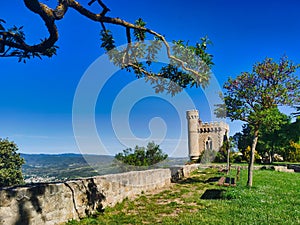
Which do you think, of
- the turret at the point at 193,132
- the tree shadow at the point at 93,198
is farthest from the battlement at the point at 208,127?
the tree shadow at the point at 93,198

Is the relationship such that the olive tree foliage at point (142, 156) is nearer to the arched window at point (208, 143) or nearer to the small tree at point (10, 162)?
the small tree at point (10, 162)

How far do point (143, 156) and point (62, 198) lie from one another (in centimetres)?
974

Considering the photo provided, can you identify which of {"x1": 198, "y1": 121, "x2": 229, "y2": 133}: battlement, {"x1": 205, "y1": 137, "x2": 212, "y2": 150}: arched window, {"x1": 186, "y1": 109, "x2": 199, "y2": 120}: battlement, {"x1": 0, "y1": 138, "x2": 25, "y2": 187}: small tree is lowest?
{"x1": 0, "y1": 138, "x2": 25, "y2": 187}: small tree

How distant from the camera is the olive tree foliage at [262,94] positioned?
10453 mm

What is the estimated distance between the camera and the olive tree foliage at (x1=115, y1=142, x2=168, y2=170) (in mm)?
14601

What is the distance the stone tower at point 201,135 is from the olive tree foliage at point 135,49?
1571 inches

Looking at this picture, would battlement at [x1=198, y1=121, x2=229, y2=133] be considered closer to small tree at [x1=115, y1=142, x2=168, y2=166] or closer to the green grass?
small tree at [x1=115, y1=142, x2=168, y2=166]

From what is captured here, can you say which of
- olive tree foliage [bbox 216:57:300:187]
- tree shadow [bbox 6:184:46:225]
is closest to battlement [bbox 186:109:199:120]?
olive tree foliage [bbox 216:57:300:187]

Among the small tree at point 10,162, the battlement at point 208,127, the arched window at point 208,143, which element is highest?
the battlement at point 208,127

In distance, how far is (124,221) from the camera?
19.7 feet

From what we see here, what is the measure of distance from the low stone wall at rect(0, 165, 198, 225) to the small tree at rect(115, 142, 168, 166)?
17.2 ft

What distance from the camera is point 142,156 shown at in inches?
603

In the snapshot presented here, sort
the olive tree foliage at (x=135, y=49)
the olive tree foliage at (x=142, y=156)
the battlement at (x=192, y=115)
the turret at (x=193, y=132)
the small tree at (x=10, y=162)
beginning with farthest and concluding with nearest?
the battlement at (x=192, y=115) < the turret at (x=193, y=132) < the small tree at (x=10, y=162) < the olive tree foliage at (x=142, y=156) < the olive tree foliage at (x=135, y=49)

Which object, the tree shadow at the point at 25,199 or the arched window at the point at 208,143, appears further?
the arched window at the point at 208,143
